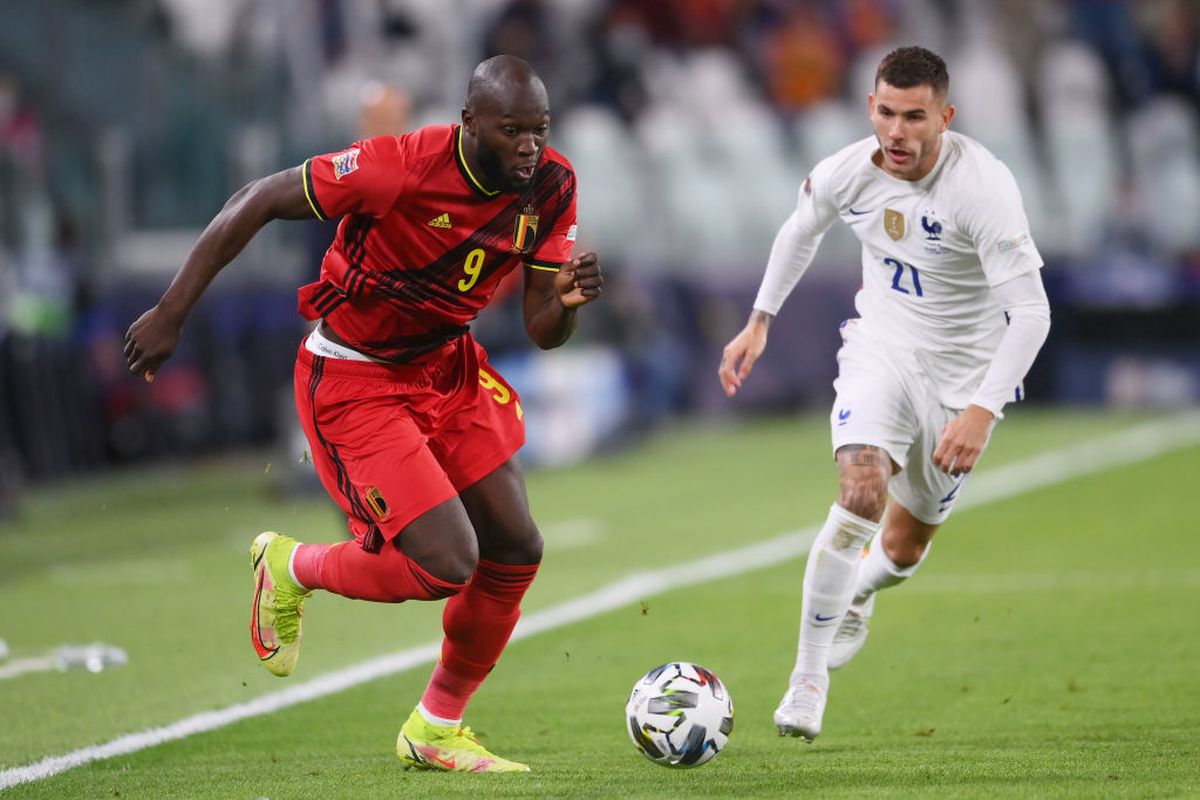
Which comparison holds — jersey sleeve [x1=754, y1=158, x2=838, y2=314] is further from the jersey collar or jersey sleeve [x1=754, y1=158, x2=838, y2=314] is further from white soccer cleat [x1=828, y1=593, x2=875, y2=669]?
the jersey collar

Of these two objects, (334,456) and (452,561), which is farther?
(334,456)

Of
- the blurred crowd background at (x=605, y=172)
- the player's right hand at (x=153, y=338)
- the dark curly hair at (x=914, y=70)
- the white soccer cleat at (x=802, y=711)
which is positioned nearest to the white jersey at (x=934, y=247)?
the dark curly hair at (x=914, y=70)

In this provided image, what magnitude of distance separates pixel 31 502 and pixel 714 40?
12168 millimetres

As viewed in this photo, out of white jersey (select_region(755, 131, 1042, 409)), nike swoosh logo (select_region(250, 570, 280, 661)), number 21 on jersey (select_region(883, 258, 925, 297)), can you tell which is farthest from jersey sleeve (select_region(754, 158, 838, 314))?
nike swoosh logo (select_region(250, 570, 280, 661))

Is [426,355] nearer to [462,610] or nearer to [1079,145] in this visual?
[462,610]

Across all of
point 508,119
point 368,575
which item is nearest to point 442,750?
point 368,575

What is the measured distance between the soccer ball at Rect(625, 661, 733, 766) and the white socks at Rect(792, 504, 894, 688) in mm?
564

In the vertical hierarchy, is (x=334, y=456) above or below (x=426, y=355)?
below

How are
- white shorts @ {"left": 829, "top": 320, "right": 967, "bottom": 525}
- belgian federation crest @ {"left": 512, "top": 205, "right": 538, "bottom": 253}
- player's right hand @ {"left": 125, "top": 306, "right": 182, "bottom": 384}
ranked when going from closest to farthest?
player's right hand @ {"left": 125, "top": 306, "right": 182, "bottom": 384}, belgian federation crest @ {"left": 512, "top": 205, "right": 538, "bottom": 253}, white shorts @ {"left": 829, "top": 320, "right": 967, "bottom": 525}

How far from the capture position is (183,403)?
1684 cm

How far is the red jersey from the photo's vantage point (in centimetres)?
590

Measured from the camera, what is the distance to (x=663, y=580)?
11.0 metres

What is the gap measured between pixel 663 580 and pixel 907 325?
4257 mm

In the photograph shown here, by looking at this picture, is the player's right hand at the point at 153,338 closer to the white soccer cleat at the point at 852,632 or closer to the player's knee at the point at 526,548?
the player's knee at the point at 526,548
